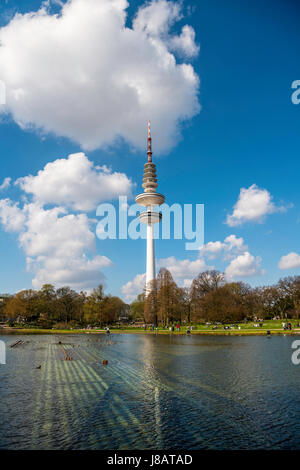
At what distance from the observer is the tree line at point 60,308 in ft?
346

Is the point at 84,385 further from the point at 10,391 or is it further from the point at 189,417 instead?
the point at 189,417

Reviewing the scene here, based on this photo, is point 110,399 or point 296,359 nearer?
point 110,399

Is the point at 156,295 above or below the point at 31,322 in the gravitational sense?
above

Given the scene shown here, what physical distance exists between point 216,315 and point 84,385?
8023cm

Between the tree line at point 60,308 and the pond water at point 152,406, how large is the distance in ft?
248

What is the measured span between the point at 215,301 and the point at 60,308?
60.3 meters

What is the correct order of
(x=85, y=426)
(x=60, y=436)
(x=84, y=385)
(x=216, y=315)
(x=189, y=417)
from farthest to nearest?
1. (x=216, y=315)
2. (x=84, y=385)
3. (x=189, y=417)
4. (x=85, y=426)
5. (x=60, y=436)

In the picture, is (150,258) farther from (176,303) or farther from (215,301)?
(176,303)

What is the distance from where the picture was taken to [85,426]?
46.5 feet

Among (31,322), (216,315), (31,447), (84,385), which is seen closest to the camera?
(31,447)

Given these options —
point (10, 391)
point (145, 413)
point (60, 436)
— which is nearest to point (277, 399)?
point (145, 413)

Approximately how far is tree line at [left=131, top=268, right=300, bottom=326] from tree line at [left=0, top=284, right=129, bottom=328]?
14.3 metres

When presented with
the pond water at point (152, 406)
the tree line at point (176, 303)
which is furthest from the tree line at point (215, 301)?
the pond water at point (152, 406)

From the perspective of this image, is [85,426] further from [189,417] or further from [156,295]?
[156,295]
